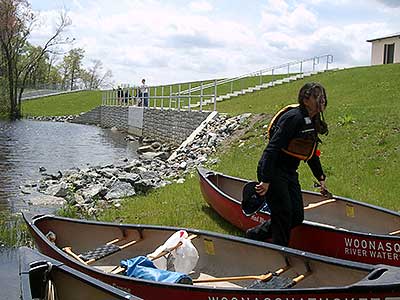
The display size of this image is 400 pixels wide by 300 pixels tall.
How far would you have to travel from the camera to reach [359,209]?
8.45 metres

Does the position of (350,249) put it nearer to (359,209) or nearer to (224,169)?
(359,209)

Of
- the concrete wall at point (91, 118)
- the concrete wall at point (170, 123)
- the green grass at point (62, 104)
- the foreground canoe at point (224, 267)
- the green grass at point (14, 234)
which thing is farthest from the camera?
the green grass at point (62, 104)

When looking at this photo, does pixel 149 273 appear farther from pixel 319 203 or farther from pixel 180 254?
pixel 319 203

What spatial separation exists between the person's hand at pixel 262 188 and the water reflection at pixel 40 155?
23.9 ft

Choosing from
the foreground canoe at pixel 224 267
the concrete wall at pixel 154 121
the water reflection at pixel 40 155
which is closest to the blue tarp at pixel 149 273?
the foreground canoe at pixel 224 267

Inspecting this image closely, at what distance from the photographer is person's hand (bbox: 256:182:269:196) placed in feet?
20.6

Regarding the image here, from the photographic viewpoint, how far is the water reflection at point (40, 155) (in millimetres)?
15575

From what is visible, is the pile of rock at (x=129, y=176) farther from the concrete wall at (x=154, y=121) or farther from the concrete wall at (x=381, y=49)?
the concrete wall at (x=381, y=49)

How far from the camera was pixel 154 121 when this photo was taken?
3275 cm

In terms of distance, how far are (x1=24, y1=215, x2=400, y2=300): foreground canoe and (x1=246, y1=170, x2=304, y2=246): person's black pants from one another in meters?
0.49

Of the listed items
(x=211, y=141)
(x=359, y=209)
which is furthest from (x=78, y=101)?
(x=359, y=209)

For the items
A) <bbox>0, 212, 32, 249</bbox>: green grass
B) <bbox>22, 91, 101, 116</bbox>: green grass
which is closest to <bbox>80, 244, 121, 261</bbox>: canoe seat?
<bbox>0, 212, 32, 249</bbox>: green grass

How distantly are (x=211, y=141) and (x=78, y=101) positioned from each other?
5168 centimetres

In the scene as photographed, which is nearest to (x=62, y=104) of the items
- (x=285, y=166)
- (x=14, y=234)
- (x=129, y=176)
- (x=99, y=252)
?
(x=129, y=176)
